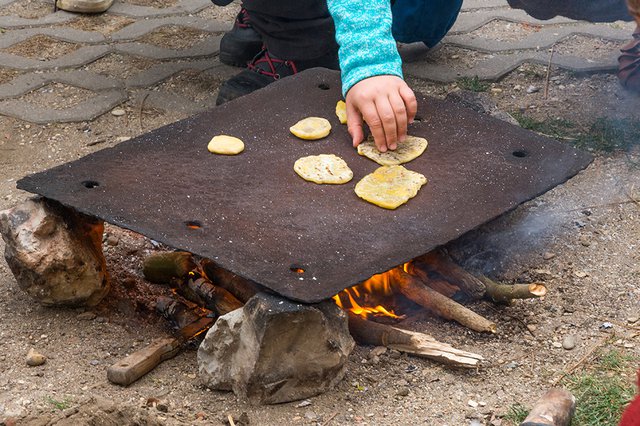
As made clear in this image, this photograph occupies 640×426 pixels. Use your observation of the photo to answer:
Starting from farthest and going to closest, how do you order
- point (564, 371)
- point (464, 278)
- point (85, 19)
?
point (85, 19), point (464, 278), point (564, 371)

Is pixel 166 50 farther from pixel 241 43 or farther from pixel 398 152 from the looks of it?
A: pixel 398 152

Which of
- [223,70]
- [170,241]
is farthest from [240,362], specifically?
[223,70]

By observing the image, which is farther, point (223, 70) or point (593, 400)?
point (223, 70)

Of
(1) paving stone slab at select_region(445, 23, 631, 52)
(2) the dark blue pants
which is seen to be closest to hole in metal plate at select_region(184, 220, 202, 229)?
(2) the dark blue pants

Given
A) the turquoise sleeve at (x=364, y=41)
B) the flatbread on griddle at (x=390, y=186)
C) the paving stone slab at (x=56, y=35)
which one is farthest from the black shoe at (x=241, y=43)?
the flatbread on griddle at (x=390, y=186)

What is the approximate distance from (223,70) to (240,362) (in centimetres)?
227

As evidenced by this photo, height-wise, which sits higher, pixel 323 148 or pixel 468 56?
pixel 323 148

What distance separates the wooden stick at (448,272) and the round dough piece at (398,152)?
0.92 ft

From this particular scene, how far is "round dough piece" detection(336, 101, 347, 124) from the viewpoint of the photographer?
2742 mm

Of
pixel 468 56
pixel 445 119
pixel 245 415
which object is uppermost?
pixel 445 119

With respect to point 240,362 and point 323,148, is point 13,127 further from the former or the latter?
point 240,362

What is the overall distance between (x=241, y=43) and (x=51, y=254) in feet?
6.44

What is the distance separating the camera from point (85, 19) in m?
4.68

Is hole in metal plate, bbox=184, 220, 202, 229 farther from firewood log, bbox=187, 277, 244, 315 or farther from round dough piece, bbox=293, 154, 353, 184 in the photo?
round dough piece, bbox=293, 154, 353, 184
